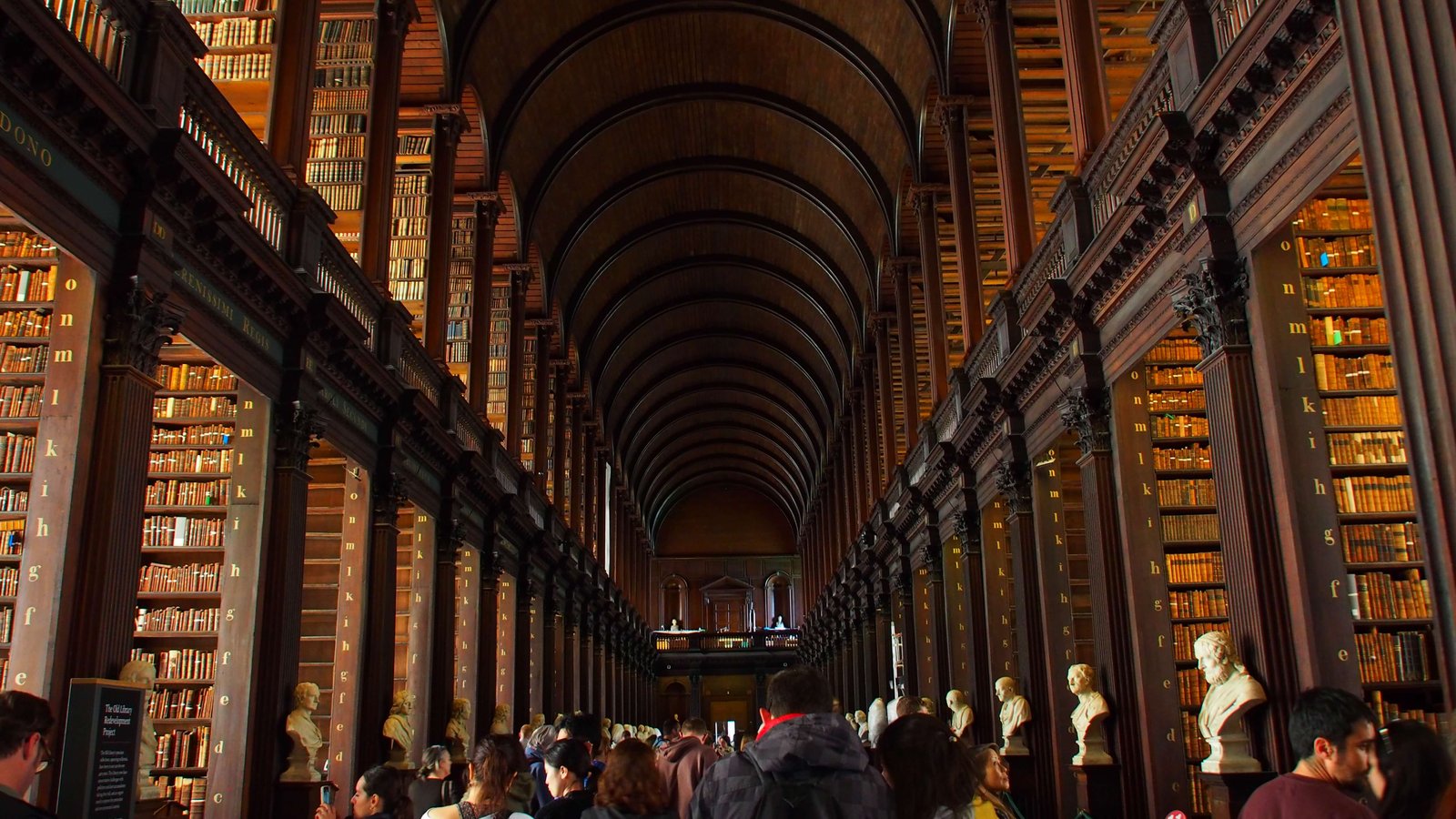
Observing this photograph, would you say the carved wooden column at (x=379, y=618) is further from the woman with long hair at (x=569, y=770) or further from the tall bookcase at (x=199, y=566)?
the woman with long hair at (x=569, y=770)

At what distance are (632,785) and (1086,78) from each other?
7.69 m

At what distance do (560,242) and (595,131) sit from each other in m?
2.97

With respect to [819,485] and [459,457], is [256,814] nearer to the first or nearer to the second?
[459,457]

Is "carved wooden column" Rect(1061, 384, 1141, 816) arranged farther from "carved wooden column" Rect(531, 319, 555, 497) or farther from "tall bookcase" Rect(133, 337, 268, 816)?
"carved wooden column" Rect(531, 319, 555, 497)

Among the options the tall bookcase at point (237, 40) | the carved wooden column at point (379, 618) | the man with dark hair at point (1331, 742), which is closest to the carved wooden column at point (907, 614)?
the carved wooden column at point (379, 618)

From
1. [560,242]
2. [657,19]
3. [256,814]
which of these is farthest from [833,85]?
[256,814]

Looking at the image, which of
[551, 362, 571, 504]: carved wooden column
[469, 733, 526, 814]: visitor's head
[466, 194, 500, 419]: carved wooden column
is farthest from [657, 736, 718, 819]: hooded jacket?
[551, 362, 571, 504]: carved wooden column

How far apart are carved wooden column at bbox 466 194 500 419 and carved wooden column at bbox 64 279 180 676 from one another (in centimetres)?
825

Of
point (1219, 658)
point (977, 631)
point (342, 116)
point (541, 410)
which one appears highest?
point (342, 116)

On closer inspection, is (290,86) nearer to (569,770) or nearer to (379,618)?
(379,618)

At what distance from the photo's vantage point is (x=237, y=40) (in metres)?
9.54

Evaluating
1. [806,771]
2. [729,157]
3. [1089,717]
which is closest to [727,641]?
[729,157]

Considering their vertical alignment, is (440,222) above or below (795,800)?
above

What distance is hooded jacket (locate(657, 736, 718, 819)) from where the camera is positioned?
5191 millimetres
